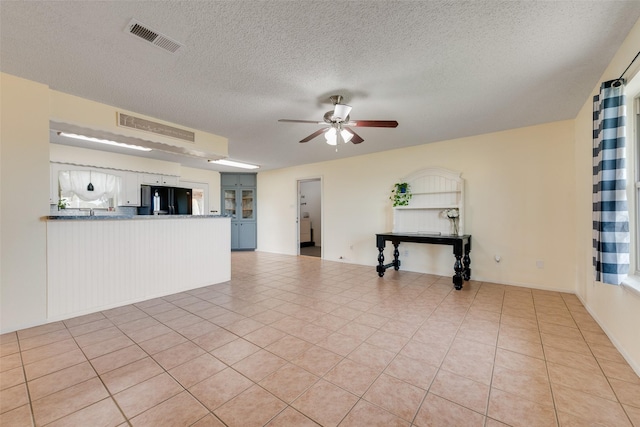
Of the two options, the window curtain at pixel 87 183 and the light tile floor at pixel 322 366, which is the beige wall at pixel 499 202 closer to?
the light tile floor at pixel 322 366

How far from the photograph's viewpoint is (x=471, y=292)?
3.70 meters

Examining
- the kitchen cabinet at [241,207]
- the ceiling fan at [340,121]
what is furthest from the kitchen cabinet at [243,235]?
the ceiling fan at [340,121]

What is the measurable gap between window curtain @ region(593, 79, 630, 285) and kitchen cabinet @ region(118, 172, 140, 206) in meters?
7.15

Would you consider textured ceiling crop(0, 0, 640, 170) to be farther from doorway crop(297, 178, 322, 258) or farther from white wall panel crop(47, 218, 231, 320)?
doorway crop(297, 178, 322, 258)

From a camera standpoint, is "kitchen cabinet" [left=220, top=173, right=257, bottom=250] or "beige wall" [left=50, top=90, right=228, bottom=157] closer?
"beige wall" [left=50, top=90, right=228, bottom=157]

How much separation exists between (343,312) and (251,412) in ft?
5.31

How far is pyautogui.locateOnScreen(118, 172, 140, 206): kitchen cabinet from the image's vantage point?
5.46m

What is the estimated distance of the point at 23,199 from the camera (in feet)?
8.33

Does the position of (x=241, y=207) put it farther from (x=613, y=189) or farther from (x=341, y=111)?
(x=613, y=189)

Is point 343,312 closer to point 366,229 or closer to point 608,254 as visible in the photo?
point 608,254

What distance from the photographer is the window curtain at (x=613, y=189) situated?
76.1 inches

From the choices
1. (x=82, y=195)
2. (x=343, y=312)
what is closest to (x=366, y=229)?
(x=343, y=312)

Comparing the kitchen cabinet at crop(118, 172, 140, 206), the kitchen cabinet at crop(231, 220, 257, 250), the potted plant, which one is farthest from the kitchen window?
the potted plant

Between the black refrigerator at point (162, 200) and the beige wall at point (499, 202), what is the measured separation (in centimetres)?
388
